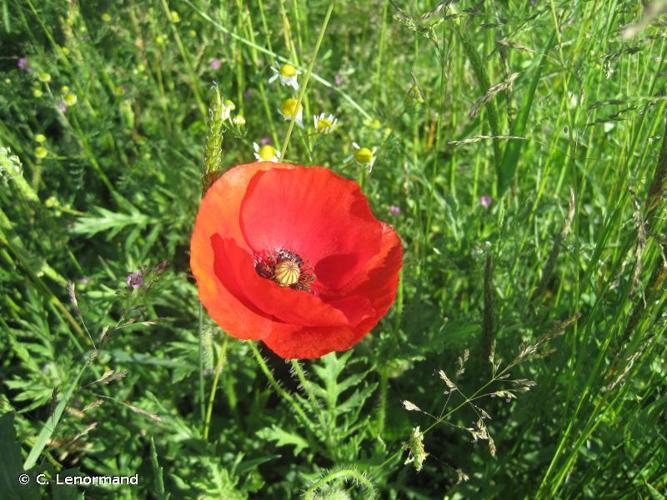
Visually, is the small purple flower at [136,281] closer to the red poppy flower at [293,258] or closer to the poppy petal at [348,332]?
the red poppy flower at [293,258]

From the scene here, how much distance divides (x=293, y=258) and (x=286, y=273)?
0.14 m

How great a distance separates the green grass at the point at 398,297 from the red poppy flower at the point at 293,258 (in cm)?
15

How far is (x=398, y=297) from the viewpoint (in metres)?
1.80

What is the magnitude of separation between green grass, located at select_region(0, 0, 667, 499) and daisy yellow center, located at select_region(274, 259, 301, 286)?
20 cm

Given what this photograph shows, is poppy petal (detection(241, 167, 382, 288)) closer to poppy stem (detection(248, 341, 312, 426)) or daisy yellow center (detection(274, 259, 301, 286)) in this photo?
daisy yellow center (detection(274, 259, 301, 286))

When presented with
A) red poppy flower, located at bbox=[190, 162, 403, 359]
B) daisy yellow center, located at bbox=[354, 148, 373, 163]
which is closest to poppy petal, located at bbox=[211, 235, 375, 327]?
red poppy flower, located at bbox=[190, 162, 403, 359]

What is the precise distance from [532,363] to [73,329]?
4.98 feet

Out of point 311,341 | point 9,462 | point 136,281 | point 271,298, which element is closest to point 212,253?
point 271,298

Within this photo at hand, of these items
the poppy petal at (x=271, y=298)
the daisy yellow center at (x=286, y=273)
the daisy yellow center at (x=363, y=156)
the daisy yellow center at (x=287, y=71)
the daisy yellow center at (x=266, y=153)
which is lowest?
the daisy yellow center at (x=286, y=273)

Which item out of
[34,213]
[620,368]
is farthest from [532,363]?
[34,213]

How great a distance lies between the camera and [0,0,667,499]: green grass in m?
1.52

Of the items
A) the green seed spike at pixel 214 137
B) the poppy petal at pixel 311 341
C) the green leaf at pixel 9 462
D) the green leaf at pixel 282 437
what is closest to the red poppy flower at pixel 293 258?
the poppy petal at pixel 311 341

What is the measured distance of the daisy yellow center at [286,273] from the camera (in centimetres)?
150

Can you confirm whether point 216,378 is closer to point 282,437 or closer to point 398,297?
point 282,437
